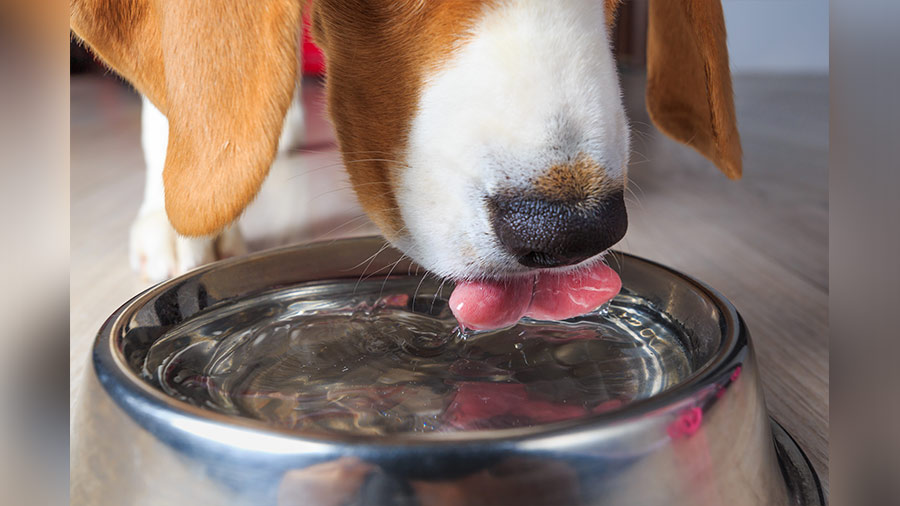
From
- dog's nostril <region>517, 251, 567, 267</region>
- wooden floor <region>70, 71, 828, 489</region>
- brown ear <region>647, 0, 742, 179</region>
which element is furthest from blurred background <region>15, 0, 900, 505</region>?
dog's nostril <region>517, 251, 567, 267</region>

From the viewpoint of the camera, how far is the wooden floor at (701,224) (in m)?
1.11

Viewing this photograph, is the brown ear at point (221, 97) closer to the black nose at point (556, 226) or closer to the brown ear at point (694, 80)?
the black nose at point (556, 226)

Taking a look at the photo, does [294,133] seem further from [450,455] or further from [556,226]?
[450,455]

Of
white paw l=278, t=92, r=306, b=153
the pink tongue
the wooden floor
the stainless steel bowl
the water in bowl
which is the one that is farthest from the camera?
white paw l=278, t=92, r=306, b=153

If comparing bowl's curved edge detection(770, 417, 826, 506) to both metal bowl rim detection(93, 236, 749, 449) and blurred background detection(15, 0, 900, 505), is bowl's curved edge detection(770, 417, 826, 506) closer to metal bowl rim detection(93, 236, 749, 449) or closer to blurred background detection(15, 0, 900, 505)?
blurred background detection(15, 0, 900, 505)

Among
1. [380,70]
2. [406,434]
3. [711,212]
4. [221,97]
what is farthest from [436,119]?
[711,212]

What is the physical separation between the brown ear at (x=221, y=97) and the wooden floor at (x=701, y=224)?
0.19 metres

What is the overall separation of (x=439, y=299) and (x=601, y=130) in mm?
338

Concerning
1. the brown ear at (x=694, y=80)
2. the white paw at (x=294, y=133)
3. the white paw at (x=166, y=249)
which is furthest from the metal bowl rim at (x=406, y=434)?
the white paw at (x=294, y=133)

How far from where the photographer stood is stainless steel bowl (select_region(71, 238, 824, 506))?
55 centimetres

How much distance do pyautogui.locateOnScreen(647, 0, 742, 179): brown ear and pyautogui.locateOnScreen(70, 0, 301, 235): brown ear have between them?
57 centimetres

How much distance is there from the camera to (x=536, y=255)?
2.57 ft
